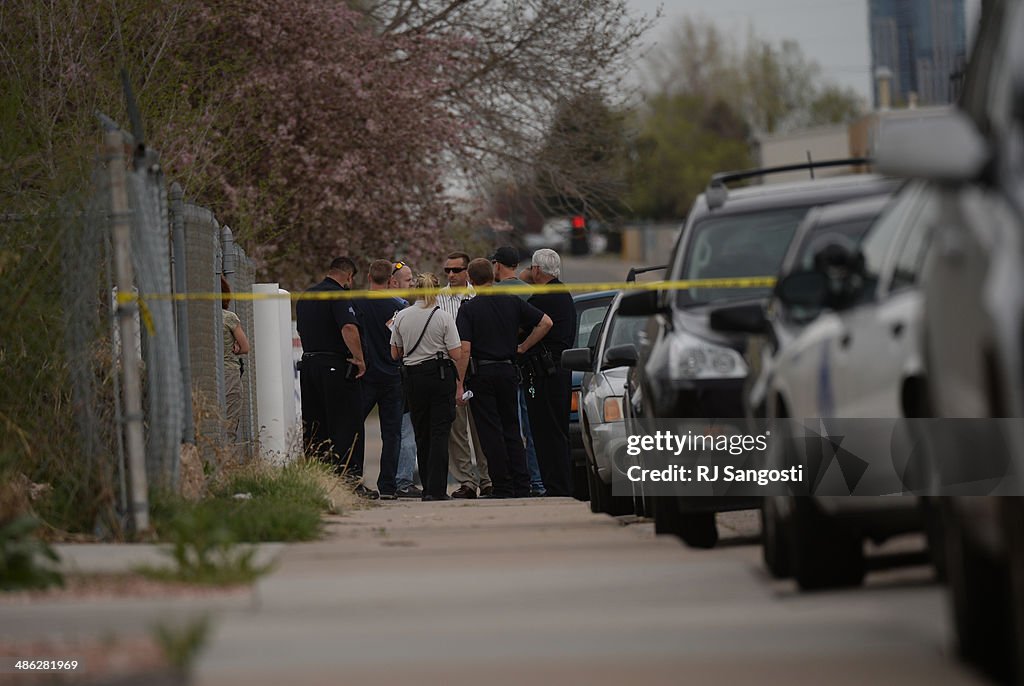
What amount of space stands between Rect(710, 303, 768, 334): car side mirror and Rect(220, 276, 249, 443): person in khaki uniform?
6989mm

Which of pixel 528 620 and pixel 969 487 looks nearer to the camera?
pixel 969 487

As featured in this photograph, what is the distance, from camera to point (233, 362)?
14.9 metres

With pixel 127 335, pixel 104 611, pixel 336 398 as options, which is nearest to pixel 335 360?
pixel 336 398

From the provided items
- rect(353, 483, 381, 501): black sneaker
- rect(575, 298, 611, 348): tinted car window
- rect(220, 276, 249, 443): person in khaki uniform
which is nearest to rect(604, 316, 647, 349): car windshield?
rect(353, 483, 381, 501): black sneaker

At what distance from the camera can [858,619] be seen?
6.36 meters

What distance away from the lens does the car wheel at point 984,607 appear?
5227 mm

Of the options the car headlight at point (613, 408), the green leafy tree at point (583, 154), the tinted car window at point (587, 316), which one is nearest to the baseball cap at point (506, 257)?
the tinted car window at point (587, 316)

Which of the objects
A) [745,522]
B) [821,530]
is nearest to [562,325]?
[745,522]

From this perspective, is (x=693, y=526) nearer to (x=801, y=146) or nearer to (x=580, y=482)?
(x=580, y=482)

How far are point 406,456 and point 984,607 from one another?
40.5 ft

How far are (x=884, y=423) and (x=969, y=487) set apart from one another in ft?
4.42

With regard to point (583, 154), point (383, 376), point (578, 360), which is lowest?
point (383, 376)

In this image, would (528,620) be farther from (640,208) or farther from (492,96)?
(640,208)

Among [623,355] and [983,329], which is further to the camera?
[623,355]
